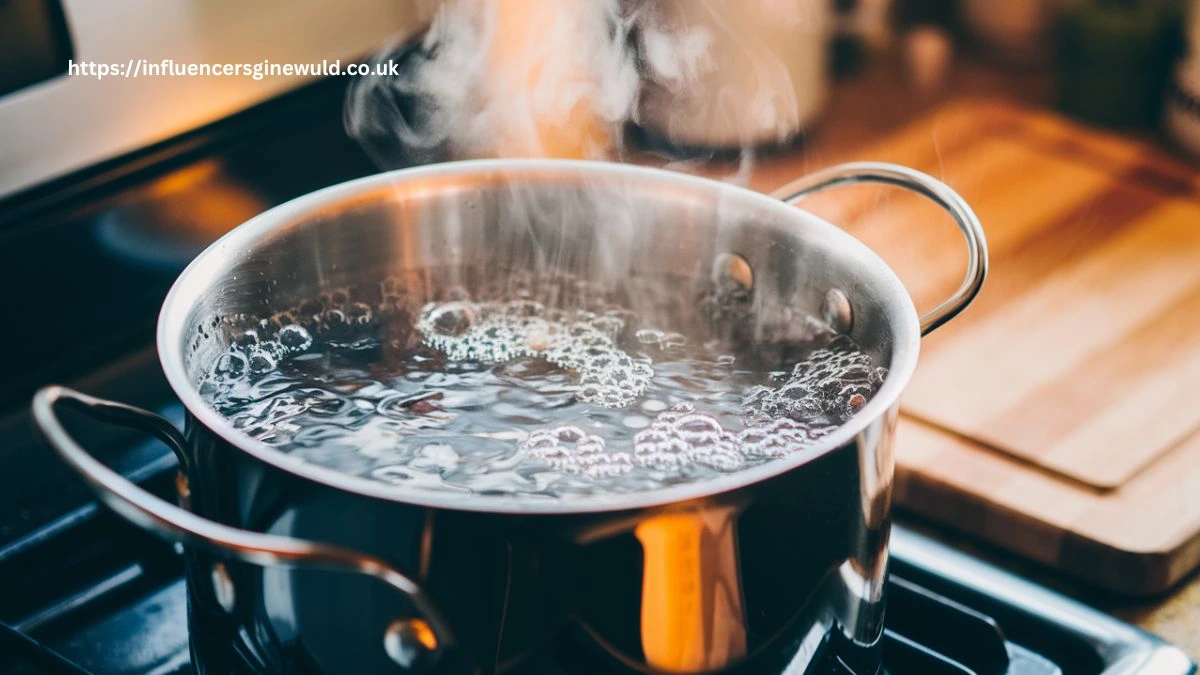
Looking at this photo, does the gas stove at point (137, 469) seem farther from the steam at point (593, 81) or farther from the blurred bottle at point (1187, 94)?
the blurred bottle at point (1187, 94)

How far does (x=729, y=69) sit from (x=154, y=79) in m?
0.49

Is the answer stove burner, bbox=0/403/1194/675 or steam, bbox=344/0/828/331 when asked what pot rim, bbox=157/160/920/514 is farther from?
Result: stove burner, bbox=0/403/1194/675

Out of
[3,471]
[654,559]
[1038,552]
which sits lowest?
[1038,552]

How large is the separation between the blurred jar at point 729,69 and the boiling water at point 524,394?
1.41 feet

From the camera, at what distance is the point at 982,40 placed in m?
1.23

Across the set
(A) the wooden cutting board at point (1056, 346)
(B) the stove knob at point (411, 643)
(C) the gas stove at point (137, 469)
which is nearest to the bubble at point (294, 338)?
(C) the gas stove at point (137, 469)

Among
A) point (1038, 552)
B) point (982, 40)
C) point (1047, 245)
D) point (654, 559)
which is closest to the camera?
point (654, 559)

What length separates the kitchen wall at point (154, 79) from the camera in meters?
0.62

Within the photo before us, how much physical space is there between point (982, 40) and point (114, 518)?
966 mm

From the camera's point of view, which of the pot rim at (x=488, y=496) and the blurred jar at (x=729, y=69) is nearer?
the pot rim at (x=488, y=496)

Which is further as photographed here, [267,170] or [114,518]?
[267,170]

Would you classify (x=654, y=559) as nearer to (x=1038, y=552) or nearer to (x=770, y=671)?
(x=770, y=671)

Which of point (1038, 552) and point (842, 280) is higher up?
point (842, 280)

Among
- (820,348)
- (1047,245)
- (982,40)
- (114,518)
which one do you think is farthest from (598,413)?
(982,40)
